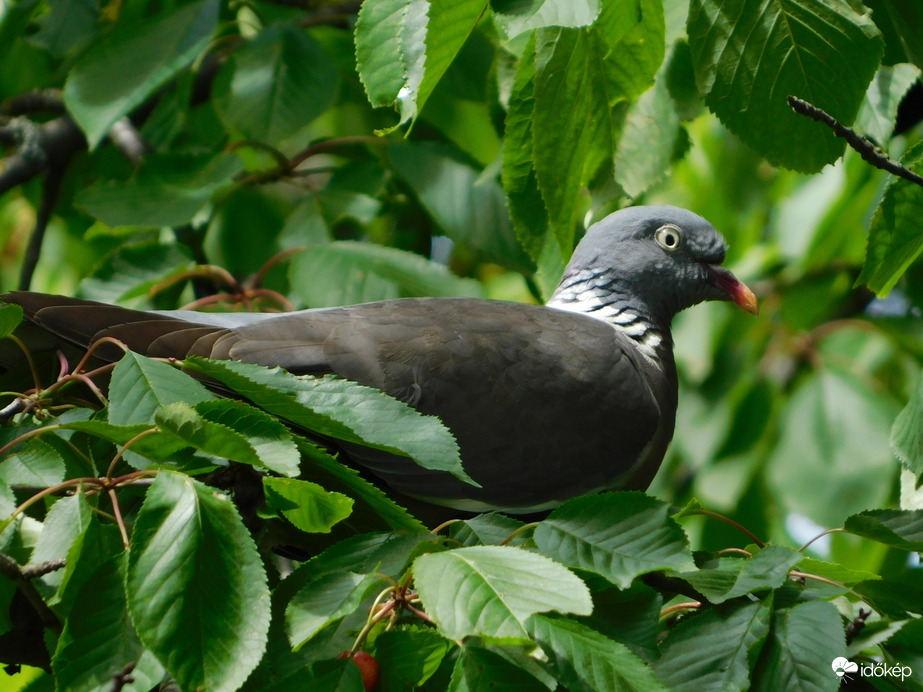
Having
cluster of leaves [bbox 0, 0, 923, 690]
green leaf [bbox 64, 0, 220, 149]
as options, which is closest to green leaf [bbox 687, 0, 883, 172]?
cluster of leaves [bbox 0, 0, 923, 690]

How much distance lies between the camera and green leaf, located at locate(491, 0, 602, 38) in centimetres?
146

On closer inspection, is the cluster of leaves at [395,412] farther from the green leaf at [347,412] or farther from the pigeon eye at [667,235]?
the pigeon eye at [667,235]

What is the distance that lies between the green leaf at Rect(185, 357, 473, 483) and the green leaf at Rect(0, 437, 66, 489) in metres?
0.25

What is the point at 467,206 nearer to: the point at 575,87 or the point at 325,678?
the point at 575,87

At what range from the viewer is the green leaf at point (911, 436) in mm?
1667

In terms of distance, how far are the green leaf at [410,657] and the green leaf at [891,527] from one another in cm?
68

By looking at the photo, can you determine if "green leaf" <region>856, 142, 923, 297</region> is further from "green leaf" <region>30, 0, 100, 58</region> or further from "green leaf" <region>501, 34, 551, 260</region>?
"green leaf" <region>30, 0, 100, 58</region>

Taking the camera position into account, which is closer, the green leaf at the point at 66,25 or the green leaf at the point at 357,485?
the green leaf at the point at 357,485

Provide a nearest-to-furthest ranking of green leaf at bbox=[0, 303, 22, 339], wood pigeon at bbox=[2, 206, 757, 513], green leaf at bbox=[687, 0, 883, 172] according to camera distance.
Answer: green leaf at bbox=[0, 303, 22, 339] < green leaf at bbox=[687, 0, 883, 172] < wood pigeon at bbox=[2, 206, 757, 513]

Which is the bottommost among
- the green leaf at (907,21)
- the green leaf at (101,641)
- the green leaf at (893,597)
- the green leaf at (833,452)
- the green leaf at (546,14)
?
the green leaf at (833,452)

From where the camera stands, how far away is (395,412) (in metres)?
1.48

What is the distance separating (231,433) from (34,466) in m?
0.46

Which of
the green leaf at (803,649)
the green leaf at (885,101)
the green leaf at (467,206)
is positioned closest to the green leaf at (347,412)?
the green leaf at (803,649)

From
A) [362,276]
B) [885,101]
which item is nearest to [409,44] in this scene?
[362,276]
